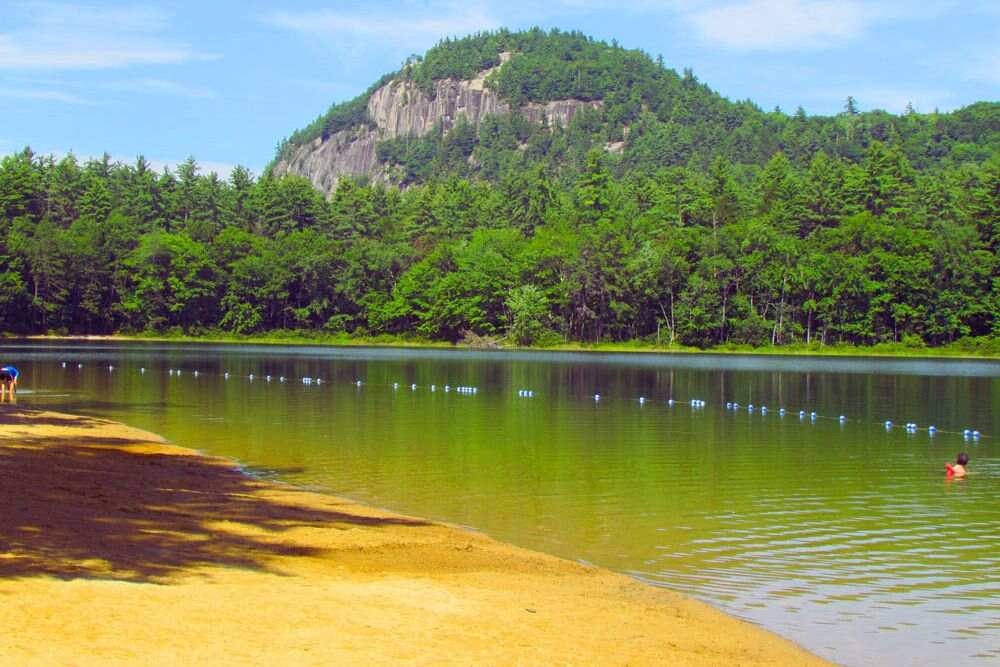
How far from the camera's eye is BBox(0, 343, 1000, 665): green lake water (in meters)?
16.0

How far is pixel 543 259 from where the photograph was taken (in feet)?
457

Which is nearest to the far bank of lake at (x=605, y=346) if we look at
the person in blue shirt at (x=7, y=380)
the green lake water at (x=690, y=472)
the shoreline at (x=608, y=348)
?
the shoreline at (x=608, y=348)

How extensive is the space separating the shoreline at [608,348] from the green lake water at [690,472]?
54.5 meters

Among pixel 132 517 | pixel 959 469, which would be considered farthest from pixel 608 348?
pixel 132 517

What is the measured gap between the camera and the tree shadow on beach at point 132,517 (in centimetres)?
1430

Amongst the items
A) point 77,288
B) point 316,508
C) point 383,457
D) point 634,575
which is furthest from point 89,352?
point 634,575

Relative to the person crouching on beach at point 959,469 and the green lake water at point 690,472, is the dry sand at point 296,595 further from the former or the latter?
the person crouching on beach at point 959,469

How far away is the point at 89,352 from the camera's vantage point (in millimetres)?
99812

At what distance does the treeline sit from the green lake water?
6026 centimetres

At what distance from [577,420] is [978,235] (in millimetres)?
102940

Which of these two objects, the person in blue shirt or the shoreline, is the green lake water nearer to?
the person in blue shirt

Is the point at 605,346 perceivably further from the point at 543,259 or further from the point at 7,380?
the point at 7,380

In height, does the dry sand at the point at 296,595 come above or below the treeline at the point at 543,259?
below

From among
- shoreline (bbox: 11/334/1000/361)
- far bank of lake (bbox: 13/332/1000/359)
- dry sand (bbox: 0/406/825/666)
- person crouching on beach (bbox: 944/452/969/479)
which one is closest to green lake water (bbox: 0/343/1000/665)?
person crouching on beach (bbox: 944/452/969/479)
